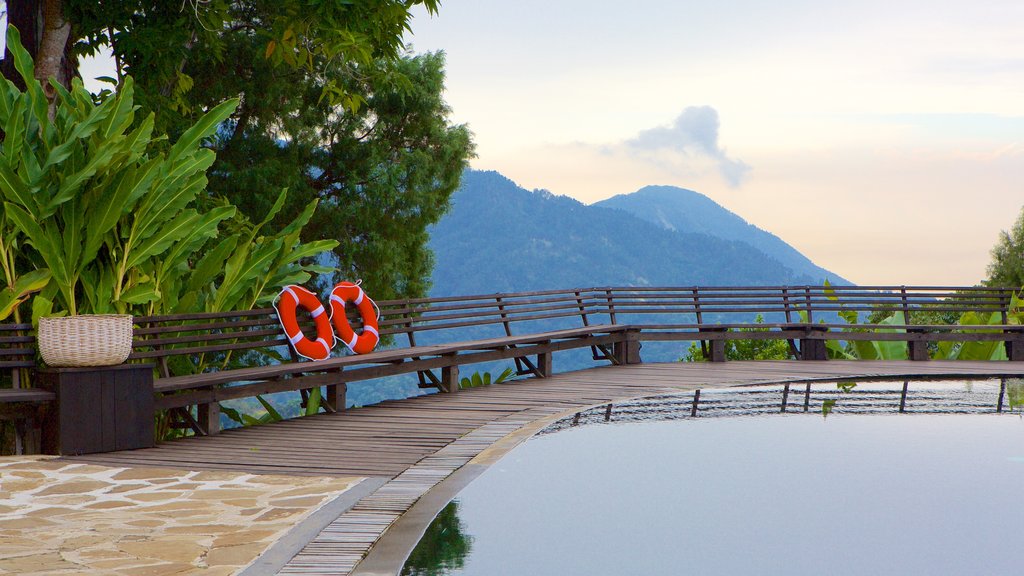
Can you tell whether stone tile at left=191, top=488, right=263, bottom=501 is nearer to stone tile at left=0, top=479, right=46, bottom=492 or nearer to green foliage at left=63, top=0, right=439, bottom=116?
stone tile at left=0, top=479, right=46, bottom=492

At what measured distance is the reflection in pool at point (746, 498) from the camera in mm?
4172

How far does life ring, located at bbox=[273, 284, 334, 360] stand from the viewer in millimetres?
8844

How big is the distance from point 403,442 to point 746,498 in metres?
2.80

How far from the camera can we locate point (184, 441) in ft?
24.8

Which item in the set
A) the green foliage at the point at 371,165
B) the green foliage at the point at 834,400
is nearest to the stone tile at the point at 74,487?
the green foliage at the point at 834,400

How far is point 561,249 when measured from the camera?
104125 mm

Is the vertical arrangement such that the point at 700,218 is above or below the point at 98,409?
above

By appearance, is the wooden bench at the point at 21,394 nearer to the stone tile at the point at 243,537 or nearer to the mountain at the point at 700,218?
the stone tile at the point at 243,537

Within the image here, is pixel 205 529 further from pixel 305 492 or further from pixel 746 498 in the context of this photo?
pixel 746 498

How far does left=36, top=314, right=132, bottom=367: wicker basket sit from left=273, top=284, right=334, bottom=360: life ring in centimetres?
197

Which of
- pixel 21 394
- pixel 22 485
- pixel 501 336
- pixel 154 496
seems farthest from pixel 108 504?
pixel 501 336

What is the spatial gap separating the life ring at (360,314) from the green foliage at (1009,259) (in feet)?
95.1

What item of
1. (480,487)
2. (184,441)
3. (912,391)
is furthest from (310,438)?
(912,391)

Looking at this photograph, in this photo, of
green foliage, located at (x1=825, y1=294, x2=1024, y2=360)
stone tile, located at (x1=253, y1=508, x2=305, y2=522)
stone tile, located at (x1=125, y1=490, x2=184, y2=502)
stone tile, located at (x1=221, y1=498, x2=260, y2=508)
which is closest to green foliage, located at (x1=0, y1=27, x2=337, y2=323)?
stone tile, located at (x1=125, y1=490, x2=184, y2=502)
